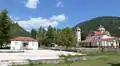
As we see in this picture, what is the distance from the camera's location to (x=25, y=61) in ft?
63.5

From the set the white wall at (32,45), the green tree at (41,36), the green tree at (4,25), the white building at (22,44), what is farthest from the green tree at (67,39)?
the green tree at (41,36)

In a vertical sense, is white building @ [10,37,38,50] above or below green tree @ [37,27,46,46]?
below

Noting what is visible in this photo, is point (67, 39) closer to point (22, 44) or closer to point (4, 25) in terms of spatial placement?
point (22, 44)

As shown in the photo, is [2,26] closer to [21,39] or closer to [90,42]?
[21,39]

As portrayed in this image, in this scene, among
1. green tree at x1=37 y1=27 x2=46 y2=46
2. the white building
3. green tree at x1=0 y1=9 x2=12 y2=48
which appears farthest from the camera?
green tree at x1=37 y1=27 x2=46 y2=46

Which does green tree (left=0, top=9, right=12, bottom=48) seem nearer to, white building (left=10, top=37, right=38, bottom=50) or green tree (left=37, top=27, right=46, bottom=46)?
white building (left=10, top=37, right=38, bottom=50)

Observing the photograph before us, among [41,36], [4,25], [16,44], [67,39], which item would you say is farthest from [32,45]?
[41,36]

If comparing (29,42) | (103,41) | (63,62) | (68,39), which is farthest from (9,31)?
(63,62)

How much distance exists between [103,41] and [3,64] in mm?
55468

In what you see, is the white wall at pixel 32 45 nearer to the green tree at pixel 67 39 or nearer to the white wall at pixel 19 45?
the white wall at pixel 19 45

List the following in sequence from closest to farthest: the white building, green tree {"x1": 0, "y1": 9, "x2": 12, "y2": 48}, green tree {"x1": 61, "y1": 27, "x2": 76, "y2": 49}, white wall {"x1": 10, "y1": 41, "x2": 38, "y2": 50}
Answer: green tree {"x1": 0, "y1": 9, "x2": 12, "y2": 48} < white wall {"x1": 10, "y1": 41, "x2": 38, "y2": 50} < the white building < green tree {"x1": 61, "y1": 27, "x2": 76, "y2": 49}

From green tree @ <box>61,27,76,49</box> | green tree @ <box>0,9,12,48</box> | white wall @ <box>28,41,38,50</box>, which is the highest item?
green tree @ <box>0,9,12,48</box>

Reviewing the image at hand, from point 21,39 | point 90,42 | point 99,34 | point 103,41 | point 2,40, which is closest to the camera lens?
point 2,40

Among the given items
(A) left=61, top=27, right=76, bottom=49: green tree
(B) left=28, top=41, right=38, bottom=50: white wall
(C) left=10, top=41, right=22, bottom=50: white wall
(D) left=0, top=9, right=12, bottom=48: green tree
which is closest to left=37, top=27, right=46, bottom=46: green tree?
(B) left=28, top=41, right=38, bottom=50: white wall
